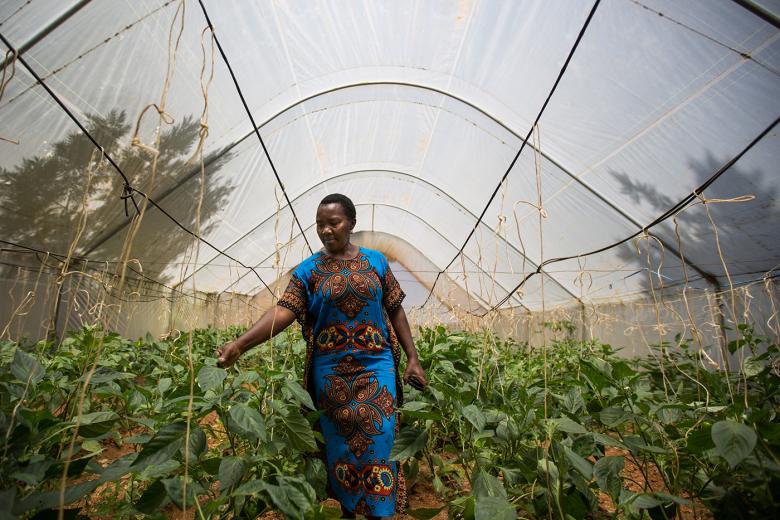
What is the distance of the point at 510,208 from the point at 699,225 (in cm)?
205

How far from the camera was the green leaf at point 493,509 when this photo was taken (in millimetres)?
874

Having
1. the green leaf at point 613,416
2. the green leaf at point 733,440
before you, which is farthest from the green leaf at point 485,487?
the green leaf at point 733,440

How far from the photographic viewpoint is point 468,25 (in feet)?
11.7

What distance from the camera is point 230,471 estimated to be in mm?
967

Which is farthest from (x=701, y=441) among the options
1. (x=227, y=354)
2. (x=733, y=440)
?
(x=227, y=354)

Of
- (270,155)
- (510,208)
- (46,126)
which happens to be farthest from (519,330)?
(46,126)

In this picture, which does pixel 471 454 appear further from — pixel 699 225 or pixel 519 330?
pixel 519 330

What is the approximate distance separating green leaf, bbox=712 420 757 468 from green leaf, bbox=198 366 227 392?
→ 3.52 ft

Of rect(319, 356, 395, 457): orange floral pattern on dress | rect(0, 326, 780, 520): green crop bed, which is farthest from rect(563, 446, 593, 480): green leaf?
rect(319, 356, 395, 457): orange floral pattern on dress

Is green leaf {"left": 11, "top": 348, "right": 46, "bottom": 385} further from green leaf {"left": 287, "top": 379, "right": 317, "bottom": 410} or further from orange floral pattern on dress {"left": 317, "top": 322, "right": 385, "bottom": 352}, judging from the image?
orange floral pattern on dress {"left": 317, "top": 322, "right": 385, "bottom": 352}

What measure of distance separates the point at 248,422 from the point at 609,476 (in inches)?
34.5

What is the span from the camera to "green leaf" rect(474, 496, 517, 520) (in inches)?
34.4

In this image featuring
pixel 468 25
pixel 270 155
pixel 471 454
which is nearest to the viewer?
pixel 471 454

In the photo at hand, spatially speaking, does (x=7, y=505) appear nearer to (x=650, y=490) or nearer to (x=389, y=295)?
(x=389, y=295)
